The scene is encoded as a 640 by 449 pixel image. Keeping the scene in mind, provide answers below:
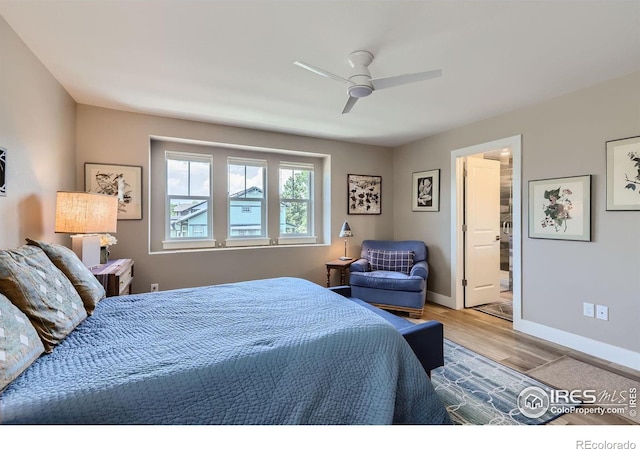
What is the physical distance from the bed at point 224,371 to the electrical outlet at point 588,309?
7.04 ft

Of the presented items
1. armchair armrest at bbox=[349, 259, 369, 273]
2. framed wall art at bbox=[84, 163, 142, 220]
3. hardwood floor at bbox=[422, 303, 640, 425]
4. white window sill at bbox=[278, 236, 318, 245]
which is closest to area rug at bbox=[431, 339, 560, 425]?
hardwood floor at bbox=[422, 303, 640, 425]

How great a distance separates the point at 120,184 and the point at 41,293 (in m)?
2.37

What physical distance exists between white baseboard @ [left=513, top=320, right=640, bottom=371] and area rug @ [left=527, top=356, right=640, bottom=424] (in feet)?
0.84

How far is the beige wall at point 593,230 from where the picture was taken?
248cm

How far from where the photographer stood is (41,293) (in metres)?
1.31

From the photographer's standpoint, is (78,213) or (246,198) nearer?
(78,213)

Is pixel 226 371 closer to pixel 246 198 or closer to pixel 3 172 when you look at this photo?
pixel 3 172

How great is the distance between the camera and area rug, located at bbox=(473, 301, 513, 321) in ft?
12.5

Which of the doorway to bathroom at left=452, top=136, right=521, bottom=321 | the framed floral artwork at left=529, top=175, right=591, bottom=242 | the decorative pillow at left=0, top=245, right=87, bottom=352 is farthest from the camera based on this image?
the doorway to bathroom at left=452, top=136, right=521, bottom=321

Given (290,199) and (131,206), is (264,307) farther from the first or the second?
(290,199)

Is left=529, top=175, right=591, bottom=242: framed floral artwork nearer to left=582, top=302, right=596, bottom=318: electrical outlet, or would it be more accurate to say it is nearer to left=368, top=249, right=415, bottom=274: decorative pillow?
left=582, top=302, right=596, bottom=318: electrical outlet

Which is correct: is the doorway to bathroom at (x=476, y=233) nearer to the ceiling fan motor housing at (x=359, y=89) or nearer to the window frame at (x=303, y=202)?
the window frame at (x=303, y=202)

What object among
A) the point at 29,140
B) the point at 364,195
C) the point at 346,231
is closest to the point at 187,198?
the point at 29,140

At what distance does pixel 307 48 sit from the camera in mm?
2072
